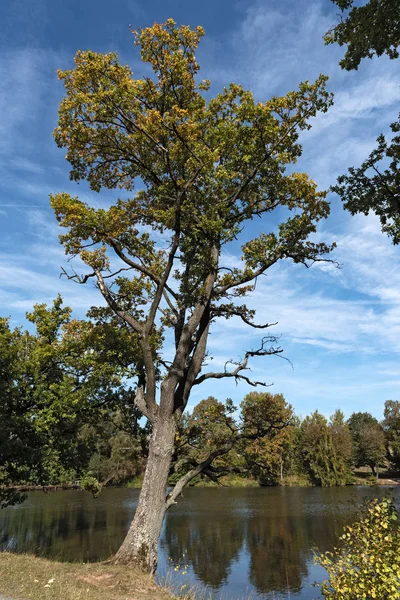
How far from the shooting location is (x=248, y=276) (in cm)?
1265

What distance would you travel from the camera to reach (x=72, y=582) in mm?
8125

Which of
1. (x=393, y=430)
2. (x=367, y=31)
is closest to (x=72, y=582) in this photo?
(x=367, y=31)

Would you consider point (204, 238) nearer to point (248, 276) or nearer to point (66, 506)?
point (248, 276)

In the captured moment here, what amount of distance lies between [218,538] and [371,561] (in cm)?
2167

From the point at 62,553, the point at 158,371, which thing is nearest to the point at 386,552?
the point at 158,371

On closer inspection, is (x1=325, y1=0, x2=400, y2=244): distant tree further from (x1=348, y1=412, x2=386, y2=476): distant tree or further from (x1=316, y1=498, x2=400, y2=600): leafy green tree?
(x1=348, y1=412, x2=386, y2=476): distant tree

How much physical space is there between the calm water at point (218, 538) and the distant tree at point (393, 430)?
145 feet

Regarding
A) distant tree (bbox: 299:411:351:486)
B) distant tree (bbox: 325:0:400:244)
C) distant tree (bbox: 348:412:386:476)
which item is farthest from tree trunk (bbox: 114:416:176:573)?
distant tree (bbox: 348:412:386:476)

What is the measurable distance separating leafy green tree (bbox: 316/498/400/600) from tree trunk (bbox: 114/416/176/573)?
15.3ft

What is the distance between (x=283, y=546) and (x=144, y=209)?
19466mm

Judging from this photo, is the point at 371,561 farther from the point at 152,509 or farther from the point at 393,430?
the point at 393,430

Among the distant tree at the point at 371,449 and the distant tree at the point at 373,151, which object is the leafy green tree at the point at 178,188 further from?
the distant tree at the point at 371,449

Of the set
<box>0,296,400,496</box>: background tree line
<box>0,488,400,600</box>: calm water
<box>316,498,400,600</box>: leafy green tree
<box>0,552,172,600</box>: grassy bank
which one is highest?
<box>0,296,400,496</box>: background tree line

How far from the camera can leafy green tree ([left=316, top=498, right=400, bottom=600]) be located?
5.83m
